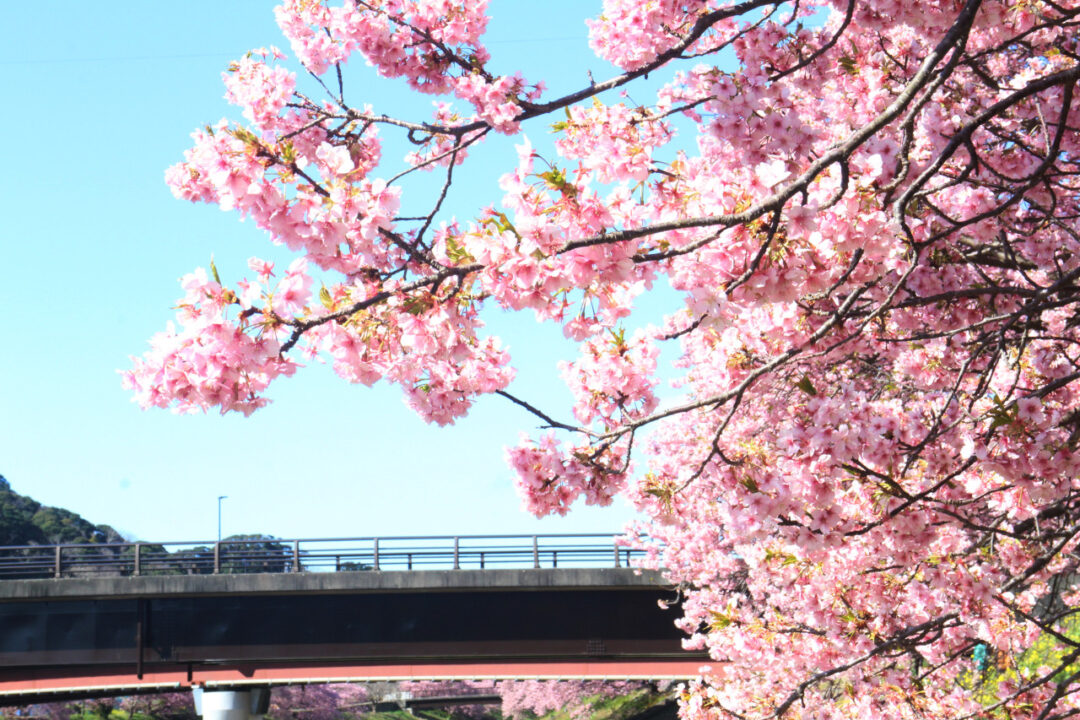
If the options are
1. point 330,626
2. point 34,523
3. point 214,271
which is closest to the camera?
point 214,271

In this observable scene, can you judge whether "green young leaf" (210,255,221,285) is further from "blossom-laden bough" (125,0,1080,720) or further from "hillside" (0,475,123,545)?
"hillside" (0,475,123,545)

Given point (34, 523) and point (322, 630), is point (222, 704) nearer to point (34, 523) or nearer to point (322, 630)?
point (322, 630)

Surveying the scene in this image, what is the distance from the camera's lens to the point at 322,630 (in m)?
26.2

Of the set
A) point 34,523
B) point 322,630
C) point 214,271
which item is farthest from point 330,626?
point 34,523

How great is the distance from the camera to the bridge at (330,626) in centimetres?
2553

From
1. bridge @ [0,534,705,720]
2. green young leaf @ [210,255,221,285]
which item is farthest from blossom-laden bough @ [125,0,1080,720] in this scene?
bridge @ [0,534,705,720]

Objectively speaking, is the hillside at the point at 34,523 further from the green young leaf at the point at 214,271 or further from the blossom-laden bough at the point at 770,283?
the green young leaf at the point at 214,271

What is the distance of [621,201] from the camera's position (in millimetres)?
4934

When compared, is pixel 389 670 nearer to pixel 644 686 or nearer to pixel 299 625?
pixel 299 625

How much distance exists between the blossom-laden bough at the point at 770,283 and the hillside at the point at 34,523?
3304 inches

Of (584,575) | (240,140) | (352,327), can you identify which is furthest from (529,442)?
(584,575)

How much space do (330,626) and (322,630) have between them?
219mm

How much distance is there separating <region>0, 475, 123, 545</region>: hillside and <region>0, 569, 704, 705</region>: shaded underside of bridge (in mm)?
60650

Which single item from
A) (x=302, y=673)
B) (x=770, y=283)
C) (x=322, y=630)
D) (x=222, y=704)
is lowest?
(x=222, y=704)
